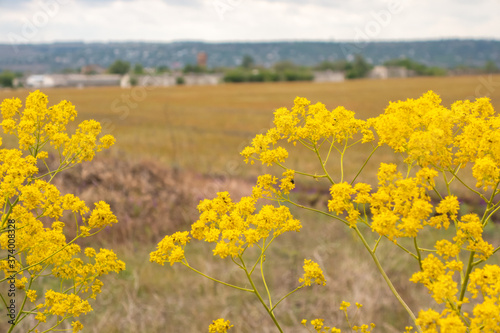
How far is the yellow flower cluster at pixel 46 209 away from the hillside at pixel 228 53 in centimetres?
9681

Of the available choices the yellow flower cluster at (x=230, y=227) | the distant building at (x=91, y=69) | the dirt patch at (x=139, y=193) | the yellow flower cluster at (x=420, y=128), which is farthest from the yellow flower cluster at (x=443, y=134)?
the distant building at (x=91, y=69)

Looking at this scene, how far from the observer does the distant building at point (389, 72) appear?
134825mm

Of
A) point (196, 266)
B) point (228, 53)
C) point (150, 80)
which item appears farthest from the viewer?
point (228, 53)

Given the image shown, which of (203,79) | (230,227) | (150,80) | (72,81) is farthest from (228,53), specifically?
(230,227)

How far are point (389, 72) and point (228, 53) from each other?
6434 centimetres

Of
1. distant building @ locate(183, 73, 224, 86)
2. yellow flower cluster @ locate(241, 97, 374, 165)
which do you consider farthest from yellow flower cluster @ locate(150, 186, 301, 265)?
distant building @ locate(183, 73, 224, 86)

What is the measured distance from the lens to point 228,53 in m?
178

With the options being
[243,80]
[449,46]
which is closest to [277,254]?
[243,80]

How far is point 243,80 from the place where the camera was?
130625mm

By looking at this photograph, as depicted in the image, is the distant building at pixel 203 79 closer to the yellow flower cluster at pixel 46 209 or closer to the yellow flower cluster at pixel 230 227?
the yellow flower cluster at pixel 46 209

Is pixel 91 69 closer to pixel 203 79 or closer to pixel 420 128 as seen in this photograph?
pixel 203 79

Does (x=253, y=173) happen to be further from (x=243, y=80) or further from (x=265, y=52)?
(x=265, y=52)

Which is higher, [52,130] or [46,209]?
[52,130]

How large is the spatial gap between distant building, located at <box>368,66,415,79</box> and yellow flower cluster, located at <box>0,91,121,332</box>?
137m
